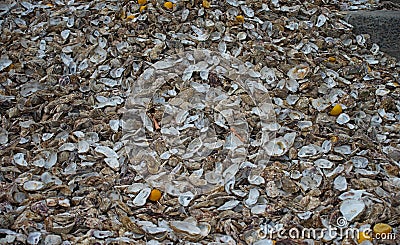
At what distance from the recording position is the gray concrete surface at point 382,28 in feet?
5.49

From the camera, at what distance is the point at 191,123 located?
1324mm

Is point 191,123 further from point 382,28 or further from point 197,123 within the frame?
point 382,28

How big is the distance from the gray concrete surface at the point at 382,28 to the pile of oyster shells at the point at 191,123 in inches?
1.2

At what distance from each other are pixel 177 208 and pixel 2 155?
1.39ft

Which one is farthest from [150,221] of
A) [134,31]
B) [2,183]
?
[134,31]

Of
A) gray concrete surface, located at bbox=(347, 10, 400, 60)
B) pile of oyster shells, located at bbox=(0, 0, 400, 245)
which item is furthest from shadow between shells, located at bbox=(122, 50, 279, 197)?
gray concrete surface, located at bbox=(347, 10, 400, 60)

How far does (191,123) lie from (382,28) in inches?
28.9

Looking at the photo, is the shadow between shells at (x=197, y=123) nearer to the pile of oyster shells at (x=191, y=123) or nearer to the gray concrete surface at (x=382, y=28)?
the pile of oyster shells at (x=191, y=123)

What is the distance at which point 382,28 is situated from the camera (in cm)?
169

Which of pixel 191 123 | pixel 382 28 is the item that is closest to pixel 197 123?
pixel 191 123

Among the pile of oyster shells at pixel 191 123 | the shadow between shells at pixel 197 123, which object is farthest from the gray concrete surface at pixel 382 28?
the shadow between shells at pixel 197 123

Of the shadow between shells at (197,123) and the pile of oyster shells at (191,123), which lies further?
the shadow between shells at (197,123)

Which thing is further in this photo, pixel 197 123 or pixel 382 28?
pixel 382 28

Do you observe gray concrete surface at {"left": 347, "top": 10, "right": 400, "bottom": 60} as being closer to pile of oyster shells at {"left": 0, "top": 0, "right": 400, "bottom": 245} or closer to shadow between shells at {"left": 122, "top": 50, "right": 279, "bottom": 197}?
pile of oyster shells at {"left": 0, "top": 0, "right": 400, "bottom": 245}
